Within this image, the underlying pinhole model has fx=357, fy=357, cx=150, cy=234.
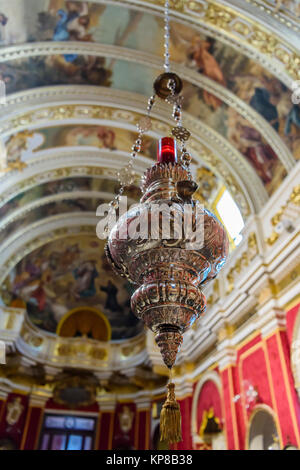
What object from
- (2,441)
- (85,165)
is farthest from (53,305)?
(85,165)

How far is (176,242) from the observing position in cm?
188

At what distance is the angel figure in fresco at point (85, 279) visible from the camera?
13789 mm

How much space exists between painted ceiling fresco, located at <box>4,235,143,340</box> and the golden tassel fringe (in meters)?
10.9

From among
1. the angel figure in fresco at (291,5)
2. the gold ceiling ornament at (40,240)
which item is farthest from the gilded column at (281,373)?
the gold ceiling ornament at (40,240)

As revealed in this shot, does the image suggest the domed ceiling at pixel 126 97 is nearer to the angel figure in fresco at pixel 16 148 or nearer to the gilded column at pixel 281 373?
the angel figure in fresco at pixel 16 148

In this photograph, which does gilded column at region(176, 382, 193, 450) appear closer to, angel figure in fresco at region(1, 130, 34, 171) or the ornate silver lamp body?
angel figure in fresco at region(1, 130, 34, 171)

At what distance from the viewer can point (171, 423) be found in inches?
81.7

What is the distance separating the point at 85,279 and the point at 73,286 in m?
0.52

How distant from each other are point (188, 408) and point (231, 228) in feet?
15.8

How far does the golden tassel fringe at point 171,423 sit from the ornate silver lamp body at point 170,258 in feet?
1.09

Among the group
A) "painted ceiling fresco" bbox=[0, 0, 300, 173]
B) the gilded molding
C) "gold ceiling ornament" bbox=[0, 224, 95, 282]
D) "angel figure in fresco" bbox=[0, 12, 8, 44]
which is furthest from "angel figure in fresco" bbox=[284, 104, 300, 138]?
the gilded molding

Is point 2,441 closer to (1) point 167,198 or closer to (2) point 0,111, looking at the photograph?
(2) point 0,111

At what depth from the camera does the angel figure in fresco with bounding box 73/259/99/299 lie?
1379cm

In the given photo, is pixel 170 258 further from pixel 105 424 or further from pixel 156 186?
pixel 105 424
